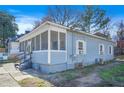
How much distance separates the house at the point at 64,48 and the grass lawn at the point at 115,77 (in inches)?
54.0

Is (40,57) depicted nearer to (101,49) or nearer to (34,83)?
(34,83)

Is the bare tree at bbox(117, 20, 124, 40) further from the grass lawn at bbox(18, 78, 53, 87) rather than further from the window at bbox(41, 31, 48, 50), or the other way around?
the grass lawn at bbox(18, 78, 53, 87)

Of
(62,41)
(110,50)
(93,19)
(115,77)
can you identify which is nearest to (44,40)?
(62,41)

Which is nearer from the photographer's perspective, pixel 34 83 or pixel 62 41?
pixel 34 83

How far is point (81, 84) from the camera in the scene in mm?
7730

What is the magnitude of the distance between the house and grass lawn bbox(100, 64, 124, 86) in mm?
1373

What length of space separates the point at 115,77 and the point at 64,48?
3238mm

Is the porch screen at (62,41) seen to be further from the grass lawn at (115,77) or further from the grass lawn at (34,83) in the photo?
the grass lawn at (34,83)

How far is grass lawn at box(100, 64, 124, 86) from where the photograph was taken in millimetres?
7806

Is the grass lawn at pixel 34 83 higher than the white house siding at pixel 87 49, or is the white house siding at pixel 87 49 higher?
the white house siding at pixel 87 49

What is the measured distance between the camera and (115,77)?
880cm

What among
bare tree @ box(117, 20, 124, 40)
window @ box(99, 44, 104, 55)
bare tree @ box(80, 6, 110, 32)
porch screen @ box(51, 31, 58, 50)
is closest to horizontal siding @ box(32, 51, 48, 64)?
porch screen @ box(51, 31, 58, 50)

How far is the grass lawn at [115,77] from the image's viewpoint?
25.6 feet

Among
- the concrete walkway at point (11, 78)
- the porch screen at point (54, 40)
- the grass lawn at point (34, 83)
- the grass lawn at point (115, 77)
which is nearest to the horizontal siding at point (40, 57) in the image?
the porch screen at point (54, 40)
